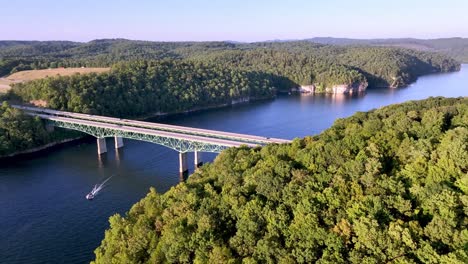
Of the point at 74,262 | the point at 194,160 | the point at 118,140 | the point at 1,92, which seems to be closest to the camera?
the point at 74,262

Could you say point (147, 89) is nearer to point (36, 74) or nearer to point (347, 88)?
point (36, 74)

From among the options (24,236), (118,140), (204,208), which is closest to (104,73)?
(118,140)

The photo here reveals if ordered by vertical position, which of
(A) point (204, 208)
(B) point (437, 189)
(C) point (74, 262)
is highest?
(B) point (437, 189)

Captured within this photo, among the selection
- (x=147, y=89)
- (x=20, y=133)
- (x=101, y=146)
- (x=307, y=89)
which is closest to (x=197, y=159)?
(x=101, y=146)

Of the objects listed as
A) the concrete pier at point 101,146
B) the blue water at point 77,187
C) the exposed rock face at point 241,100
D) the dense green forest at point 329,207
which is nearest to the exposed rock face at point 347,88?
the exposed rock face at point 241,100

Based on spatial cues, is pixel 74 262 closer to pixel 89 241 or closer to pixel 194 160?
pixel 89 241

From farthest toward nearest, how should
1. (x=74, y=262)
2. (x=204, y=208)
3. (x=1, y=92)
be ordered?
(x=1, y=92), (x=74, y=262), (x=204, y=208)
